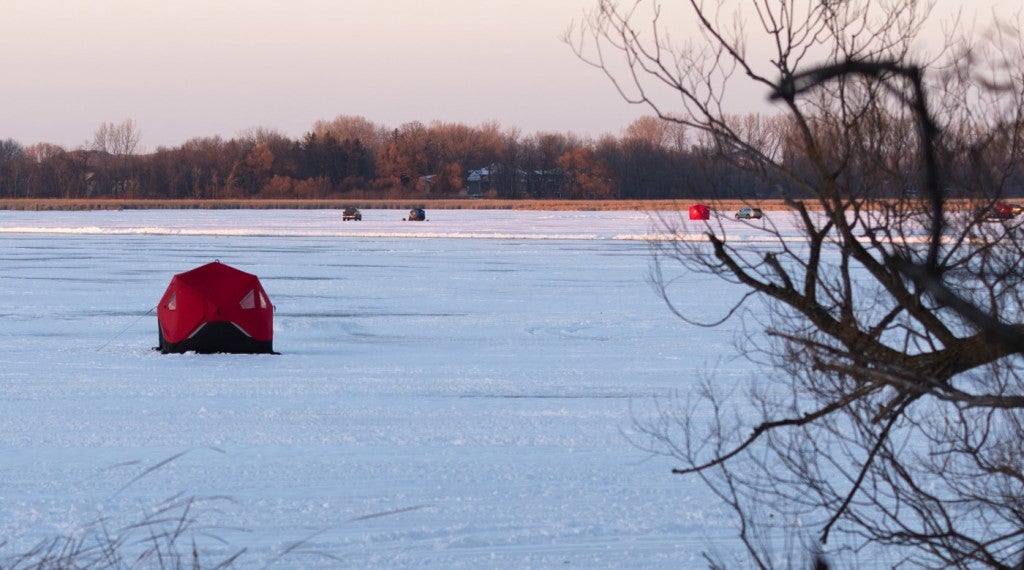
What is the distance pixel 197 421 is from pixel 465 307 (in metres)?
10.4

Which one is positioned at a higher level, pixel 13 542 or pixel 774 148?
pixel 774 148

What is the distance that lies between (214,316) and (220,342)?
13.0 inches

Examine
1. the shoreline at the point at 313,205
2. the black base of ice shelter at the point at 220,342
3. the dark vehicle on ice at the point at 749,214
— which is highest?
the dark vehicle on ice at the point at 749,214

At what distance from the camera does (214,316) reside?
1556 cm

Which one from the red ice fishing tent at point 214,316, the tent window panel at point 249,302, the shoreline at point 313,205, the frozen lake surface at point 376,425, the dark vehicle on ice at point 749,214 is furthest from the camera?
the shoreline at point 313,205

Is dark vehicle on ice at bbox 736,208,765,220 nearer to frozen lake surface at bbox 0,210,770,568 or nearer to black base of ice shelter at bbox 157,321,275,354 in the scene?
frozen lake surface at bbox 0,210,770,568

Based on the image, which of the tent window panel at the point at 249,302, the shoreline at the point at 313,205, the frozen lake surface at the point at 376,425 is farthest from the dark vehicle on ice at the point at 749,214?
the shoreline at the point at 313,205

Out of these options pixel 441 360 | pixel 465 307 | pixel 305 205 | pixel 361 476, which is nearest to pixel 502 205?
pixel 305 205

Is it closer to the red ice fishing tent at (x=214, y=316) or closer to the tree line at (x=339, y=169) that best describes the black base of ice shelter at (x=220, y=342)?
the red ice fishing tent at (x=214, y=316)

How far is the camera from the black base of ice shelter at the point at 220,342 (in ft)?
51.0

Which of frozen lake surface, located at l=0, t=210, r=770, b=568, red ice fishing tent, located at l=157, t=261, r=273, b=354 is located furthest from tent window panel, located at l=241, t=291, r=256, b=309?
frozen lake surface, located at l=0, t=210, r=770, b=568

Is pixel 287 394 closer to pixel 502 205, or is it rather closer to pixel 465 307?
pixel 465 307

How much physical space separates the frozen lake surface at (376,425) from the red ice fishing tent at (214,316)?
349mm

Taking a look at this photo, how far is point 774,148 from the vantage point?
4.62 m
